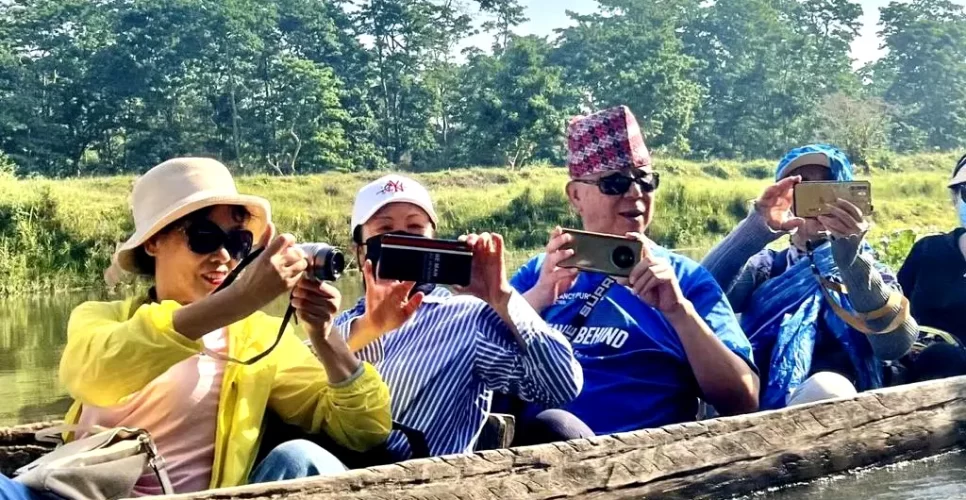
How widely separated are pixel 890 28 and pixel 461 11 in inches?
800

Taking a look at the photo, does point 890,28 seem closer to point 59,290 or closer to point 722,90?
point 722,90

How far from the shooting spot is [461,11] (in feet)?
154

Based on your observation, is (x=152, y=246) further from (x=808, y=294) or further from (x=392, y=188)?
(x=808, y=294)

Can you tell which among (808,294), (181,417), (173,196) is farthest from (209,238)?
(808,294)

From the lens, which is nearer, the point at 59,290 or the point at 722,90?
the point at 59,290

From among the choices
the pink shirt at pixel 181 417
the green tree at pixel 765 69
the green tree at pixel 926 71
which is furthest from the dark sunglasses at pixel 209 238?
the green tree at pixel 926 71

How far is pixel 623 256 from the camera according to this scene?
344cm

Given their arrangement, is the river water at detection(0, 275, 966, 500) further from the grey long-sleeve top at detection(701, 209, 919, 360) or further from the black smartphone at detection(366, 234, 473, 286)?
the black smartphone at detection(366, 234, 473, 286)

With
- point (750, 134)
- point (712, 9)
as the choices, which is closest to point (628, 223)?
point (750, 134)

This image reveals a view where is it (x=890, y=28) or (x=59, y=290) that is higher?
(x=890, y=28)

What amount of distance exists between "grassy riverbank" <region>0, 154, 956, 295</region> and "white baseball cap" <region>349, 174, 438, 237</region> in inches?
617

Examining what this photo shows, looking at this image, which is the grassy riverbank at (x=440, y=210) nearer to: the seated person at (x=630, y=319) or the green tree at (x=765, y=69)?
the green tree at (x=765, y=69)

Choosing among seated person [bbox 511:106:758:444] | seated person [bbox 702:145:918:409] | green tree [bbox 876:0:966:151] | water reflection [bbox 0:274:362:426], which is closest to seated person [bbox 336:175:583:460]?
seated person [bbox 511:106:758:444]

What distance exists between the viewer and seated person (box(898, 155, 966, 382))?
4.89 m
